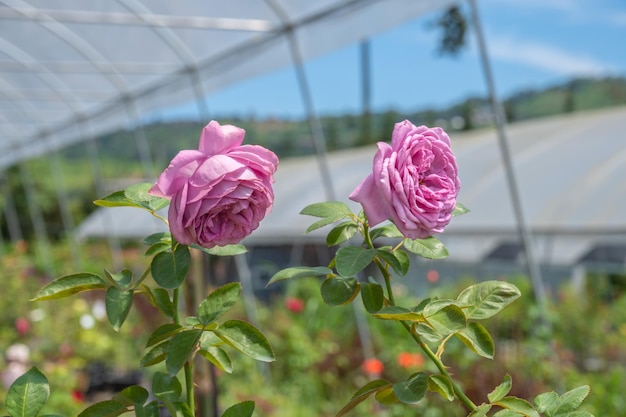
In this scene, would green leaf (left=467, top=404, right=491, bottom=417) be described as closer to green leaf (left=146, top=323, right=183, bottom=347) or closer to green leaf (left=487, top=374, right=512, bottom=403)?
green leaf (left=487, top=374, right=512, bottom=403)

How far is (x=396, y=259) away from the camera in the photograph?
0.88 metres

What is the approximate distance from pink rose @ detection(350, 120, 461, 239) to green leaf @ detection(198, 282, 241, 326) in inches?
7.9

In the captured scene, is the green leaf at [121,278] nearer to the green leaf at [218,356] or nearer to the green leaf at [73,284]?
the green leaf at [73,284]

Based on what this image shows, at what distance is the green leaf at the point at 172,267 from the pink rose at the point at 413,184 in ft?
0.69

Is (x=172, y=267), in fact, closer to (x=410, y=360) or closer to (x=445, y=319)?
(x=445, y=319)

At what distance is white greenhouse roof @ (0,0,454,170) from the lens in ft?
13.9

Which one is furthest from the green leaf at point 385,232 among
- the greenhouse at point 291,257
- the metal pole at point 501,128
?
the metal pole at point 501,128

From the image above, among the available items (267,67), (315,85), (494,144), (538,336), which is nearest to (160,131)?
(494,144)

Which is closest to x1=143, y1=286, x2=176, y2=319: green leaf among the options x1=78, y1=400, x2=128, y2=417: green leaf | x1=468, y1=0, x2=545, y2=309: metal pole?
x1=78, y1=400, x2=128, y2=417: green leaf

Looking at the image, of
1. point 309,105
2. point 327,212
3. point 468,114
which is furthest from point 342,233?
point 468,114

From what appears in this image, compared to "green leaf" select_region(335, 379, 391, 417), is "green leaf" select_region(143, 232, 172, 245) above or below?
above

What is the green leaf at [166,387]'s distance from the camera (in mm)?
908

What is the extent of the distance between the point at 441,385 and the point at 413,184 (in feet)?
0.75

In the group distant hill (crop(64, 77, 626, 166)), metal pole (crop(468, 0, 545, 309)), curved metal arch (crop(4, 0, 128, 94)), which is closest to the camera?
metal pole (crop(468, 0, 545, 309))
